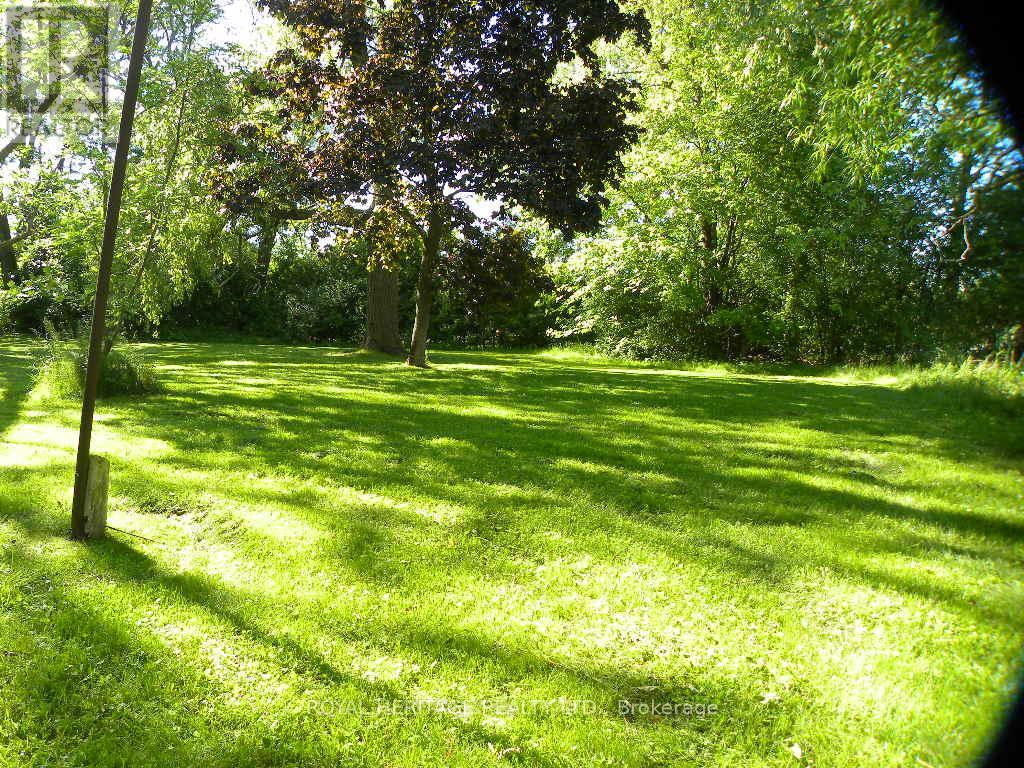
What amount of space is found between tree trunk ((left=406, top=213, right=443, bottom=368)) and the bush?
5.59 meters

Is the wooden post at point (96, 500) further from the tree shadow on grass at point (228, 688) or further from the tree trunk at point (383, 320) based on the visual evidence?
the tree trunk at point (383, 320)

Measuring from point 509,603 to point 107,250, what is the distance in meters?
2.99

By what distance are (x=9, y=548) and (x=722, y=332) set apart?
59.3ft

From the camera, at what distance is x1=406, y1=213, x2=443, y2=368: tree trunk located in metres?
12.0

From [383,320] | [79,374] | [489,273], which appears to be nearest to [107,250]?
[79,374]

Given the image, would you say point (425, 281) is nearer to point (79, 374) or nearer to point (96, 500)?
point (79, 374)

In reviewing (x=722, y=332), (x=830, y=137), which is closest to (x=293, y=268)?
(x=722, y=332)

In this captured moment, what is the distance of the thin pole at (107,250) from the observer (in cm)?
325

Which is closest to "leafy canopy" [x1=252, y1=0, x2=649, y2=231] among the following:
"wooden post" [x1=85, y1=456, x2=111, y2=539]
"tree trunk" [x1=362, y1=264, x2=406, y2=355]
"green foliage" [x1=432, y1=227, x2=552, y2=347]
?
"green foliage" [x1=432, y1=227, x2=552, y2=347]

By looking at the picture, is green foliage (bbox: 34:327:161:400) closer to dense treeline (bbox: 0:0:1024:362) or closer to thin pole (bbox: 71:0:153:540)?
dense treeline (bbox: 0:0:1024:362)

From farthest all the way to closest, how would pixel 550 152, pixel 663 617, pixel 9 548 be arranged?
1. pixel 550 152
2. pixel 9 548
3. pixel 663 617

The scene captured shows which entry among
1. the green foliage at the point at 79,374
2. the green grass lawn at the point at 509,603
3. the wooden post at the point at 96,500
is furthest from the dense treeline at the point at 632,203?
the wooden post at the point at 96,500

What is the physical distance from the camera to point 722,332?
18.4 meters

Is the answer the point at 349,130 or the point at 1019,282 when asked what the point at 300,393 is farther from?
the point at 1019,282
